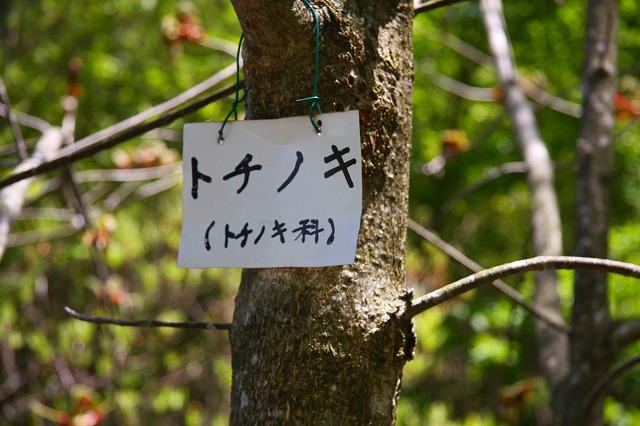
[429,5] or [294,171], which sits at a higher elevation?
[429,5]

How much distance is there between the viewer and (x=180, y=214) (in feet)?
20.3

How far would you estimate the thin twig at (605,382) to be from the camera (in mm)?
1278

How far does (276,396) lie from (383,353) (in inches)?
5.8

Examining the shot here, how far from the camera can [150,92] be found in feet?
18.2

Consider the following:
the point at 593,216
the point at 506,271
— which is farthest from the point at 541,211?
the point at 506,271

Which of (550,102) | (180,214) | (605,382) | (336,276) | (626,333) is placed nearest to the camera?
(336,276)

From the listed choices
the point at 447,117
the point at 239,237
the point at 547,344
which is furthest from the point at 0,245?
the point at 447,117

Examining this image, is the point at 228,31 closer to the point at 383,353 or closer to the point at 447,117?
the point at 447,117

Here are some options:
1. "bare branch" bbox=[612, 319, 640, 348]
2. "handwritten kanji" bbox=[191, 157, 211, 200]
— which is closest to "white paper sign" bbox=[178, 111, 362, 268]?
"handwritten kanji" bbox=[191, 157, 211, 200]

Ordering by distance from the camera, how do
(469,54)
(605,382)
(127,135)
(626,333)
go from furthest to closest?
(469,54) → (626,333) → (605,382) → (127,135)

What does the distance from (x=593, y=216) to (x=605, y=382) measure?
587 mm

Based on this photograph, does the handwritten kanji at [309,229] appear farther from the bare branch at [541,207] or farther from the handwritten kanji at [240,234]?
the bare branch at [541,207]

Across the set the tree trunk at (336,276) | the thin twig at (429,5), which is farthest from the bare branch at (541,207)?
the tree trunk at (336,276)

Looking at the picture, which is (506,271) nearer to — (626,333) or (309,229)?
(309,229)
